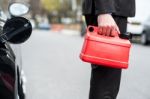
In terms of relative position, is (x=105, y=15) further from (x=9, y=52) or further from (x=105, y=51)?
(x=9, y=52)

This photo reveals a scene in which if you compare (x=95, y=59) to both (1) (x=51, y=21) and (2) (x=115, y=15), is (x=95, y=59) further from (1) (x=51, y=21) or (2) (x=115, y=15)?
(1) (x=51, y=21)

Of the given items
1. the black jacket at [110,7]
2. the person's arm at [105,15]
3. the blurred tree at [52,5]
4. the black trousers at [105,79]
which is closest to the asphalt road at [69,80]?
the black trousers at [105,79]

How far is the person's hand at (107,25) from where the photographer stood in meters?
3.18

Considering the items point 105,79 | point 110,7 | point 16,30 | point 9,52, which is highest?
point 110,7

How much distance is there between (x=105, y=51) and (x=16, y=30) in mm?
592

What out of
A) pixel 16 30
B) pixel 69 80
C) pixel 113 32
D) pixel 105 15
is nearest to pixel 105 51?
pixel 113 32

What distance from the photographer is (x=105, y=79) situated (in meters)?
3.39

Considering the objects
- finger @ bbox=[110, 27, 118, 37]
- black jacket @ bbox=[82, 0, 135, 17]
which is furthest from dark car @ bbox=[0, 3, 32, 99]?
finger @ bbox=[110, 27, 118, 37]

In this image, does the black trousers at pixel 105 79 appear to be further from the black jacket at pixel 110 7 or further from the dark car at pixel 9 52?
the dark car at pixel 9 52

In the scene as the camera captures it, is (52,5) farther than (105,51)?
Yes

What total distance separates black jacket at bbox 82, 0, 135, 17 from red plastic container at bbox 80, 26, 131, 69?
0.61 ft

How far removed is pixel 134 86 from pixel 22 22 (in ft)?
19.7

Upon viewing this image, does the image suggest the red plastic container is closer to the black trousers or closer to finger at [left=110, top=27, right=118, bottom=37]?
finger at [left=110, top=27, right=118, bottom=37]

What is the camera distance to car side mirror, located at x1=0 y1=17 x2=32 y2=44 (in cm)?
334
